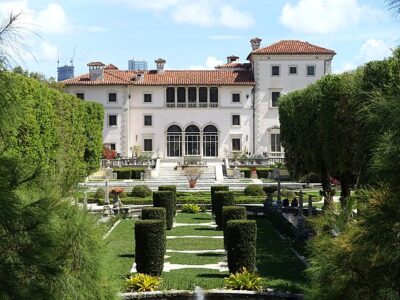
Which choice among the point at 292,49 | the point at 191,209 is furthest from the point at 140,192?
the point at 292,49

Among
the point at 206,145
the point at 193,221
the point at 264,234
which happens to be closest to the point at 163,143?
the point at 206,145

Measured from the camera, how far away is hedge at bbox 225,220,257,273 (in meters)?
14.9

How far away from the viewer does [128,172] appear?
155 ft

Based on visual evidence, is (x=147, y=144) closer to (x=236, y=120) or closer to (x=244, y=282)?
(x=236, y=120)

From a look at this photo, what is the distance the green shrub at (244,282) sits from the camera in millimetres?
13570

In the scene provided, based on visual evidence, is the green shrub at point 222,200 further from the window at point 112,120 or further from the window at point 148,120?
the window at point 112,120

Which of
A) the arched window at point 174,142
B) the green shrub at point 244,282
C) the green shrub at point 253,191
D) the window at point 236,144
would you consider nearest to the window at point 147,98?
the arched window at point 174,142

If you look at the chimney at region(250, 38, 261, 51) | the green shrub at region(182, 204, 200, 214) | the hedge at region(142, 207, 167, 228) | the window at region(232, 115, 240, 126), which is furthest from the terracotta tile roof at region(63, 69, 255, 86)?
the hedge at region(142, 207, 167, 228)

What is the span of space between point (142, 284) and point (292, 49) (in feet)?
147

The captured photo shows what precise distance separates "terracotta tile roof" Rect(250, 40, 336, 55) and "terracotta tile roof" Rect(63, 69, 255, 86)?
2.76m

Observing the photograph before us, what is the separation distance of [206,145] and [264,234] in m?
33.6

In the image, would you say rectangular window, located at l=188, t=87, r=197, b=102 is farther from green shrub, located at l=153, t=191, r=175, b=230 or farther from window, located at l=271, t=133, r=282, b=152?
green shrub, located at l=153, t=191, r=175, b=230

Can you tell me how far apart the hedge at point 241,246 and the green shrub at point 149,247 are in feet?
5.39

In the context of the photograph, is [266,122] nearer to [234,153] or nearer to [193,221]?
[234,153]
